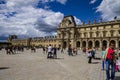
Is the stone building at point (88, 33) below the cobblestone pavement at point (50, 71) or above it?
above

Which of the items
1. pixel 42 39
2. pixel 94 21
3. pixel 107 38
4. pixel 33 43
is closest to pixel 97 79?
pixel 107 38

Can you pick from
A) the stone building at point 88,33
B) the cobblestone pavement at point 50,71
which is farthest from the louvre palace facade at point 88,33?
the cobblestone pavement at point 50,71

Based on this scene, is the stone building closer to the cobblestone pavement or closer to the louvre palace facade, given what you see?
the louvre palace facade

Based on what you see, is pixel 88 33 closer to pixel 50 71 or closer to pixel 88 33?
pixel 88 33

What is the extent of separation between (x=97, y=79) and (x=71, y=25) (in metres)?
74.5

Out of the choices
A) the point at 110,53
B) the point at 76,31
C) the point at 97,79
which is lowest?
the point at 97,79

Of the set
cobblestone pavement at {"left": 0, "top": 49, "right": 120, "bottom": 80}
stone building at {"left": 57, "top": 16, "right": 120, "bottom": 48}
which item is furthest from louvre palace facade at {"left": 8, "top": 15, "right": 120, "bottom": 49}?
cobblestone pavement at {"left": 0, "top": 49, "right": 120, "bottom": 80}

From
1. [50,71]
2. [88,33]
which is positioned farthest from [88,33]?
[50,71]

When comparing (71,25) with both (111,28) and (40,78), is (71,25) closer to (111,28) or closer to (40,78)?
(111,28)

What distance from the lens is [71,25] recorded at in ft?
272

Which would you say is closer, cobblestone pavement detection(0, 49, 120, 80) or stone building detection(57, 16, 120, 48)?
cobblestone pavement detection(0, 49, 120, 80)

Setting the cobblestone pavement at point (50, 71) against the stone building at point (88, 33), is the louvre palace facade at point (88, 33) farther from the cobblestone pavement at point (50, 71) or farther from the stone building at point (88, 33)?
the cobblestone pavement at point (50, 71)

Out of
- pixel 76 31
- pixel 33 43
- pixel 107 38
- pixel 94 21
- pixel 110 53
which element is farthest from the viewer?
pixel 33 43

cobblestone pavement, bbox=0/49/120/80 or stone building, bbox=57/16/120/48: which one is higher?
stone building, bbox=57/16/120/48
